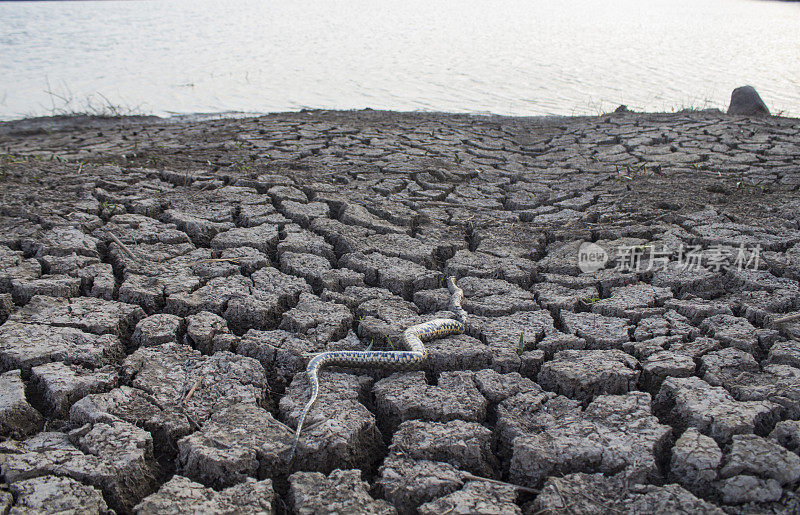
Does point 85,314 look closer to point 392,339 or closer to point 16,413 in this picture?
point 16,413

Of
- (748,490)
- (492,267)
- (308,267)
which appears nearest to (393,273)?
(308,267)

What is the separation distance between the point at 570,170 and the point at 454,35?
17502 millimetres

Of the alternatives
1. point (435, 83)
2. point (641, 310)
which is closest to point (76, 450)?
point (641, 310)

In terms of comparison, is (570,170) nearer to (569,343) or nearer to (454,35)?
(569,343)

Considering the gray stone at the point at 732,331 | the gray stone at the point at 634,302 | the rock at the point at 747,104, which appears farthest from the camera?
the rock at the point at 747,104

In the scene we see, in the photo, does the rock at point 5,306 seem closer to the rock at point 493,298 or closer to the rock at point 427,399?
the rock at point 427,399

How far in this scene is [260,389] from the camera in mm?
2496

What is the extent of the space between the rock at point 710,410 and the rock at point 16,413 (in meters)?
2.35

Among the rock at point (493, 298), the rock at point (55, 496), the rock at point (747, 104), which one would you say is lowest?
the rock at point (55, 496)

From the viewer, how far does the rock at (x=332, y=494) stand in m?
1.93

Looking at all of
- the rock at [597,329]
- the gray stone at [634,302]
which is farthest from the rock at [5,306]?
the gray stone at [634,302]

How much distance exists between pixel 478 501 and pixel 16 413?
5.51ft

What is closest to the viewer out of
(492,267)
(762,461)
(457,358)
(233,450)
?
(762,461)

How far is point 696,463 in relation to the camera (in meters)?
2.04
